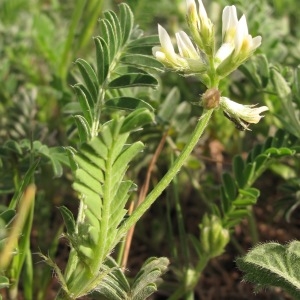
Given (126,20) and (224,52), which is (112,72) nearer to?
(126,20)

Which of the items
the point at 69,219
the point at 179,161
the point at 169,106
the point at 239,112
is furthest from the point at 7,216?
the point at 169,106

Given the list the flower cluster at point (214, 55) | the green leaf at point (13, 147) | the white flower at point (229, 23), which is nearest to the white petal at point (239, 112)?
the flower cluster at point (214, 55)

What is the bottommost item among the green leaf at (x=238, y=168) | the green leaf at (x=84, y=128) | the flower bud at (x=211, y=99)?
the green leaf at (x=238, y=168)

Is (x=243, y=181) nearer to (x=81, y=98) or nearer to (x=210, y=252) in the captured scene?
(x=210, y=252)

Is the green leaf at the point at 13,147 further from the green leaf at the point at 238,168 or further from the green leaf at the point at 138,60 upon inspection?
the green leaf at the point at 238,168

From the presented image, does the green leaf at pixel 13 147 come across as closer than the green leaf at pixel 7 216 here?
No

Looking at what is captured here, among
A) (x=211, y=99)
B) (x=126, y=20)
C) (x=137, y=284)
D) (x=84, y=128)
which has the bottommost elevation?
(x=137, y=284)
